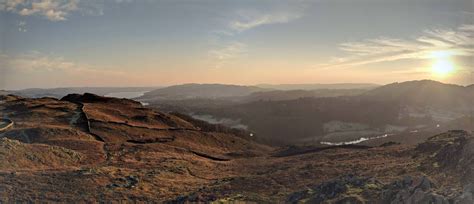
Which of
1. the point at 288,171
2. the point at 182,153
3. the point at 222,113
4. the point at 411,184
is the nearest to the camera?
the point at 411,184

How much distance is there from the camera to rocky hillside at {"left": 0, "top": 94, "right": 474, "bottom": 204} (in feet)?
73.9

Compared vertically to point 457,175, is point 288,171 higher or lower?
lower

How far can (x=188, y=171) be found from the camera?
3634cm

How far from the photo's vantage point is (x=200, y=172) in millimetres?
36844

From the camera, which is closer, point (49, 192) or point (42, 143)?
point (49, 192)

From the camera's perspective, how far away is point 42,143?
38656 mm

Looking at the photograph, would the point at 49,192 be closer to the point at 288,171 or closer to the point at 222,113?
the point at 288,171

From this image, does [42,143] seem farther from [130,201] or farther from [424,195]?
[424,195]

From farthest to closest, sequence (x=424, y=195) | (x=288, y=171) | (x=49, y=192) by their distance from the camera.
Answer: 1. (x=288, y=171)
2. (x=49, y=192)
3. (x=424, y=195)

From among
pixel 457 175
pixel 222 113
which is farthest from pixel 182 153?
pixel 222 113

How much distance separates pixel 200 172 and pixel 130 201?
11.4 meters

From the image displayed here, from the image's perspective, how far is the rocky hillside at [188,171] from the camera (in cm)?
2253

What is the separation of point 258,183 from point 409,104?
159268 millimetres

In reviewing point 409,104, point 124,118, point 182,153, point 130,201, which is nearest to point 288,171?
point 130,201
